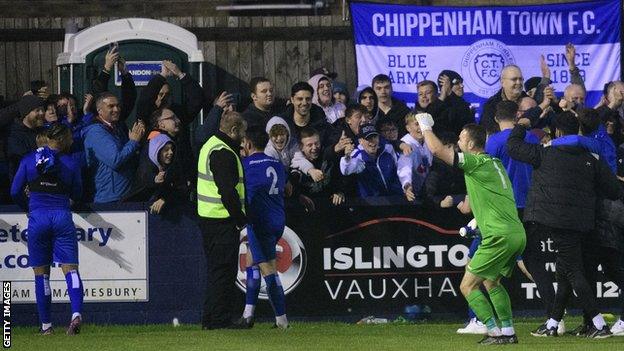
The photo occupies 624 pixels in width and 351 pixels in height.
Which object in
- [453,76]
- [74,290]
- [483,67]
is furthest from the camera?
[483,67]

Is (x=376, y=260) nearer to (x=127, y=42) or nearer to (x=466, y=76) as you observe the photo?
(x=466, y=76)

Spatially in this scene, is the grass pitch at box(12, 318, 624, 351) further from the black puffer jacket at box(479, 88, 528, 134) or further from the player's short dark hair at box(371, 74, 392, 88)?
the player's short dark hair at box(371, 74, 392, 88)

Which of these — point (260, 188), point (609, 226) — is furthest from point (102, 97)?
point (609, 226)

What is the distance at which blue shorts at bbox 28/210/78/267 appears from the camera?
51.2ft

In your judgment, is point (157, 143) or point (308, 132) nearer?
point (157, 143)

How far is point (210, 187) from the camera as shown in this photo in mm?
15734

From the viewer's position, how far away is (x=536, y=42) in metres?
20.5

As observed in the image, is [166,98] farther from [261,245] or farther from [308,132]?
[261,245]

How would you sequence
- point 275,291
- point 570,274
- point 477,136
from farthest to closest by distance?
point 275,291 → point 570,274 → point 477,136

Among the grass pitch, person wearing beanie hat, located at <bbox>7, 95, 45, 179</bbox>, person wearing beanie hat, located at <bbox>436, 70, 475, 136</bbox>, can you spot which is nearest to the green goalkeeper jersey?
the grass pitch

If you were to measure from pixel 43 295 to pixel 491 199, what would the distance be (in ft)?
14.6

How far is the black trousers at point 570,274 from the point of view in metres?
15.1

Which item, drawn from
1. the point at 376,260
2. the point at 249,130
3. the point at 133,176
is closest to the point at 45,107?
the point at 133,176

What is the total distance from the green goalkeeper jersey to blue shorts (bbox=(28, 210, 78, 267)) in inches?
154
